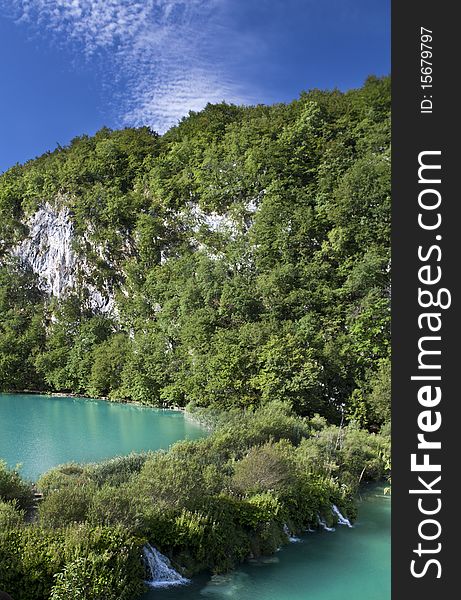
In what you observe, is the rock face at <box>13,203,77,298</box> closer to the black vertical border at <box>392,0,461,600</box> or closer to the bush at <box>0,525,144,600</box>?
the bush at <box>0,525,144,600</box>

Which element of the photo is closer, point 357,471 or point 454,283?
point 454,283

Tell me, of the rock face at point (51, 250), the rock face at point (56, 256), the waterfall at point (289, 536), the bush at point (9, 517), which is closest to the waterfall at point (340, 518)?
the waterfall at point (289, 536)

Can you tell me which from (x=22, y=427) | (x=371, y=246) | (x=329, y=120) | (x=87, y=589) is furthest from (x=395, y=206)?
(x=329, y=120)

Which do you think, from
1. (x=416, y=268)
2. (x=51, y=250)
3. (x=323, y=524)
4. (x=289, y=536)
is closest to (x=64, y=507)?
(x=289, y=536)

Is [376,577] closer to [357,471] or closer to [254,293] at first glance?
[357,471]

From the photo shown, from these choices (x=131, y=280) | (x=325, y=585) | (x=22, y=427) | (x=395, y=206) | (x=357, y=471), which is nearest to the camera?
(x=395, y=206)

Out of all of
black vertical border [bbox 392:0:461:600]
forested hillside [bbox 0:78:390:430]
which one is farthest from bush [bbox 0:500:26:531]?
forested hillside [bbox 0:78:390:430]
